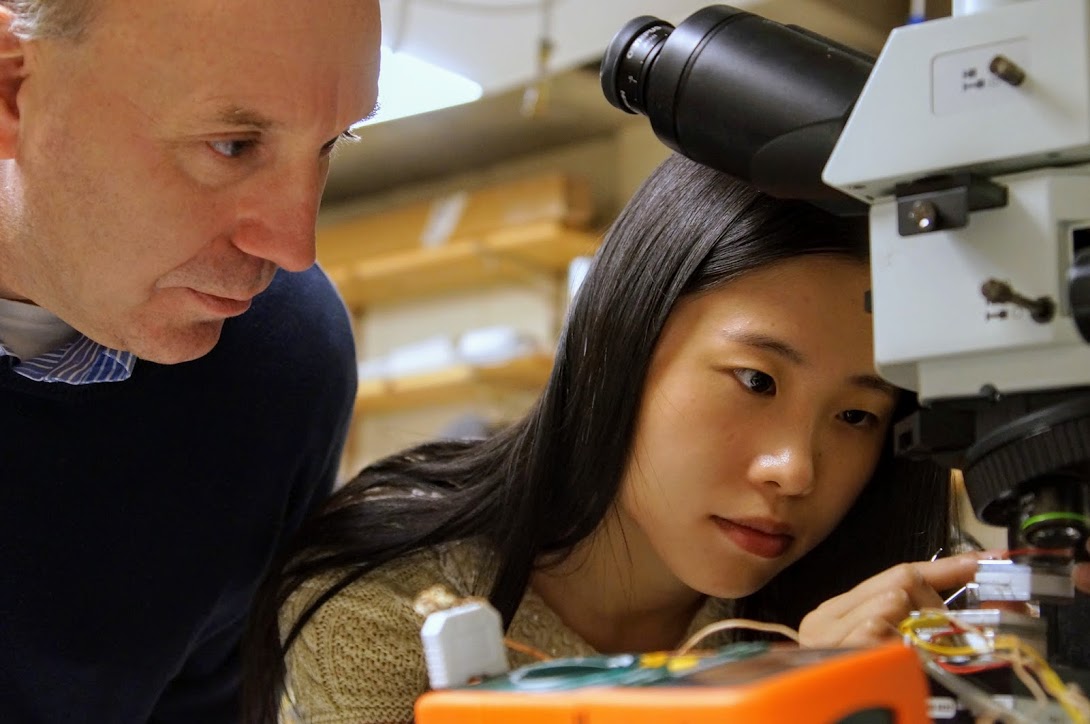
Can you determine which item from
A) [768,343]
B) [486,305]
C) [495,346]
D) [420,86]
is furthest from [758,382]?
[486,305]

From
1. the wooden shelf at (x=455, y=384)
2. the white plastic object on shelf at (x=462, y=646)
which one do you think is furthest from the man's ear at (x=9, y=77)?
the wooden shelf at (x=455, y=384)

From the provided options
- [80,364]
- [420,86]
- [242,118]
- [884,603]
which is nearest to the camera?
[884,603]

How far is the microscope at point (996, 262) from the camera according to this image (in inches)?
25.0

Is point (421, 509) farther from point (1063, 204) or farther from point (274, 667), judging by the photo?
point (1063, 204)

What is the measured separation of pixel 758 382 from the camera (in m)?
1.01

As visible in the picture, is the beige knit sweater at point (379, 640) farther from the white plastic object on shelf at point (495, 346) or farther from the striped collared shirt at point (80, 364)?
the white plastic object on shelf at point (495, 346)

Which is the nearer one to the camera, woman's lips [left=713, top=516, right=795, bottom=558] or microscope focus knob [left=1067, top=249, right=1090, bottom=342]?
microscope focus knob [left=1067, top=249, right=1090, bottom=342]

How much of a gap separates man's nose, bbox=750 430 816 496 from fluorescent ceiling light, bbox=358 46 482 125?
1672 mm

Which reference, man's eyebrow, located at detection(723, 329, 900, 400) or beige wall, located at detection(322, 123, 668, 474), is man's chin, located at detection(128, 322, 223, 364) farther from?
beige wall, located at detection(322, 123, 668, 474)

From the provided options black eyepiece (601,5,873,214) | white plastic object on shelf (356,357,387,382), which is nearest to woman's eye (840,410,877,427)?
black eyepiece (601,5,873,214)

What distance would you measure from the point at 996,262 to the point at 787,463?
13.4 inches

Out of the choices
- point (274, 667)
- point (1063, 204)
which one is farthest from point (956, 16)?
point (274, 667)

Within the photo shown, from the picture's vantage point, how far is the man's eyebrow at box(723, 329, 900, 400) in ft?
3.24

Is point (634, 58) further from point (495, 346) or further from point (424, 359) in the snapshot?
point (424, 359)
